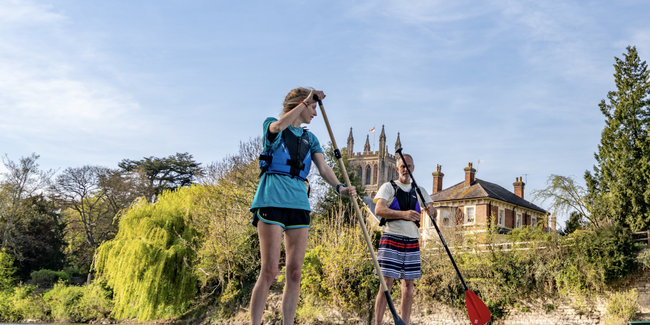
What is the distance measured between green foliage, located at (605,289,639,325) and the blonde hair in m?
14.5

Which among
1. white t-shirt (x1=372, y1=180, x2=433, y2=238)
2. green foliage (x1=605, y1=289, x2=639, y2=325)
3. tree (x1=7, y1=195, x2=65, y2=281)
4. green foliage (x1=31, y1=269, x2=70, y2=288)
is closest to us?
white t-shirt (x1=372, y1=180, x2=433, y2=238)

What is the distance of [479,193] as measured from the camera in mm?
33125

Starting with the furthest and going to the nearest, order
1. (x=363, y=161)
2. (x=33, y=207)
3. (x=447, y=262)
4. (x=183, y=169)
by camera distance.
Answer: (x=363, y=161)
(x=183, y=169)
(x=33, y=207)
(x=447, y=262)

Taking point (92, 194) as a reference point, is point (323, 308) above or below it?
below

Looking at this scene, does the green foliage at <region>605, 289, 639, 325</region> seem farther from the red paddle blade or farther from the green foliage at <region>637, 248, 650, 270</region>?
the red paddle blade

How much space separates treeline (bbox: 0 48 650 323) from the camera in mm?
16531

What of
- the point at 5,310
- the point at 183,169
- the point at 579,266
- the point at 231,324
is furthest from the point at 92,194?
the point at 579,266

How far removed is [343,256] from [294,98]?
51.8 feet

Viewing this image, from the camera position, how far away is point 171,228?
906 inches

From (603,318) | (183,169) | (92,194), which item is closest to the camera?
(603,318)

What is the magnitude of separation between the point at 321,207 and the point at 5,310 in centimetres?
1818

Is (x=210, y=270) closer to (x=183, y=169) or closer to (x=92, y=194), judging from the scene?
(x=92, y=194)

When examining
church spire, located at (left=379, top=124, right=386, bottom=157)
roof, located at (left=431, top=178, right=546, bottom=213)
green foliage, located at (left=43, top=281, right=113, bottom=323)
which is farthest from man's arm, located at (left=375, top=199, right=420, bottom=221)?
church spire, located at (left=379, top=124, right=386, bottom=157)

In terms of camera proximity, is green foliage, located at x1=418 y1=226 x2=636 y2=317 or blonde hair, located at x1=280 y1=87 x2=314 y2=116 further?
green foliage, located at x1=418 y1=226 x2=636 y2=317
